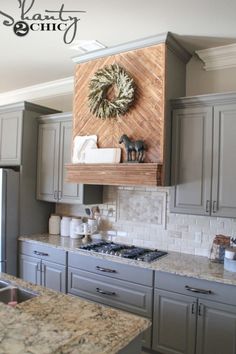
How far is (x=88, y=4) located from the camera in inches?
85.4

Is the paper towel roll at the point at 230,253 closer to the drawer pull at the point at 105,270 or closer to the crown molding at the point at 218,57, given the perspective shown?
the drawer pull at the point at 105,270

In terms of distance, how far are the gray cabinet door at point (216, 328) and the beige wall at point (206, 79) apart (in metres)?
1.91

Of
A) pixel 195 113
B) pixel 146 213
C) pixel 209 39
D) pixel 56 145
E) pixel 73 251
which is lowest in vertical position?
pixel 73 251

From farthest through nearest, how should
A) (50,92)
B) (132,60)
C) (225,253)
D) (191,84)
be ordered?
(50,92) < (191,84) < (132,60) < (225,253)

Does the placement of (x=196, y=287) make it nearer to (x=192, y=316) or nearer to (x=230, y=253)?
(x=192, y=316)

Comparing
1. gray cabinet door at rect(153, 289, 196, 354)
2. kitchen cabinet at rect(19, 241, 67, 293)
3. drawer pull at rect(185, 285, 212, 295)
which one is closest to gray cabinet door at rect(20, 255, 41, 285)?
kitchen cabinet at rect(19, 241, 67, 293)

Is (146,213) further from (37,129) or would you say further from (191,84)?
(37,129)

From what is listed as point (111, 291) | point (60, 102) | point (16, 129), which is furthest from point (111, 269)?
point (60, 102)

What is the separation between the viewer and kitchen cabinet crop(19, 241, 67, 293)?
123 inches

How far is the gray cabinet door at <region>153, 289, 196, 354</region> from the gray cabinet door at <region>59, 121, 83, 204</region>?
144 cm

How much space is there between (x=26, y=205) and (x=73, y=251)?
95 centimetres

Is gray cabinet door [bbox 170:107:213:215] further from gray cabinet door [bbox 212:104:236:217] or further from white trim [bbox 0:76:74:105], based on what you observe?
white trim [bbox 0:76:74:105]

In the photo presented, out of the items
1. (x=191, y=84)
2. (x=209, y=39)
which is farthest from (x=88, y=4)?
(x=191, y=84)

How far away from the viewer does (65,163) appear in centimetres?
346
